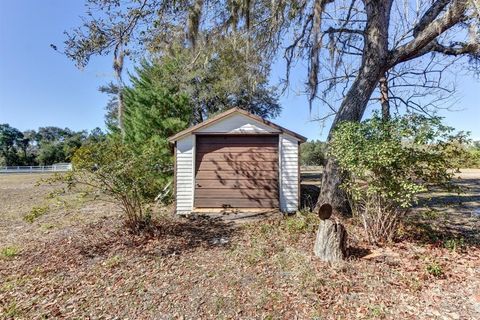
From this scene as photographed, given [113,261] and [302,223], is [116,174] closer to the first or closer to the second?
[113,261]

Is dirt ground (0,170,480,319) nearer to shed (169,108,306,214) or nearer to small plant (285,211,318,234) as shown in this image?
small plant (285,211,318,234)

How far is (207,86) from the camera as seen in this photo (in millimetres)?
14305

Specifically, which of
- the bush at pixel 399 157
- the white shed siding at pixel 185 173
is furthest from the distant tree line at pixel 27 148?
the bush at pixel 399 157

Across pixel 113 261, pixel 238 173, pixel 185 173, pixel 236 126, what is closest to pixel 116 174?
pixel 113 261

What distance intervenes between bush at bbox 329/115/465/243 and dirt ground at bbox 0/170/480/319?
0.84 metres

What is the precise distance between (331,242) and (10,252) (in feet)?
18.2

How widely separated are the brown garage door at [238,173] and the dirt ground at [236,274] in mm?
1420

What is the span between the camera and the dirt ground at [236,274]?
10.4ft

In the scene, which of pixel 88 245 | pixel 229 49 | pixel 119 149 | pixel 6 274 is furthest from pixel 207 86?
pixel 6 274

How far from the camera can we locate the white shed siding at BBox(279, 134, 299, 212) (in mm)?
7527

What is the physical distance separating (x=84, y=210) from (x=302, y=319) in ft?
25.7

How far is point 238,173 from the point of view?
7.57 m

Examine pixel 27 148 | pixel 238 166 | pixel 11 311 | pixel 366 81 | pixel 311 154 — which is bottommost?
pixel 11 311

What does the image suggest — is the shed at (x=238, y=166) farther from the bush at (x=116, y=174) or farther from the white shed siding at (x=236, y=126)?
the bush at (x=116, y=174)
